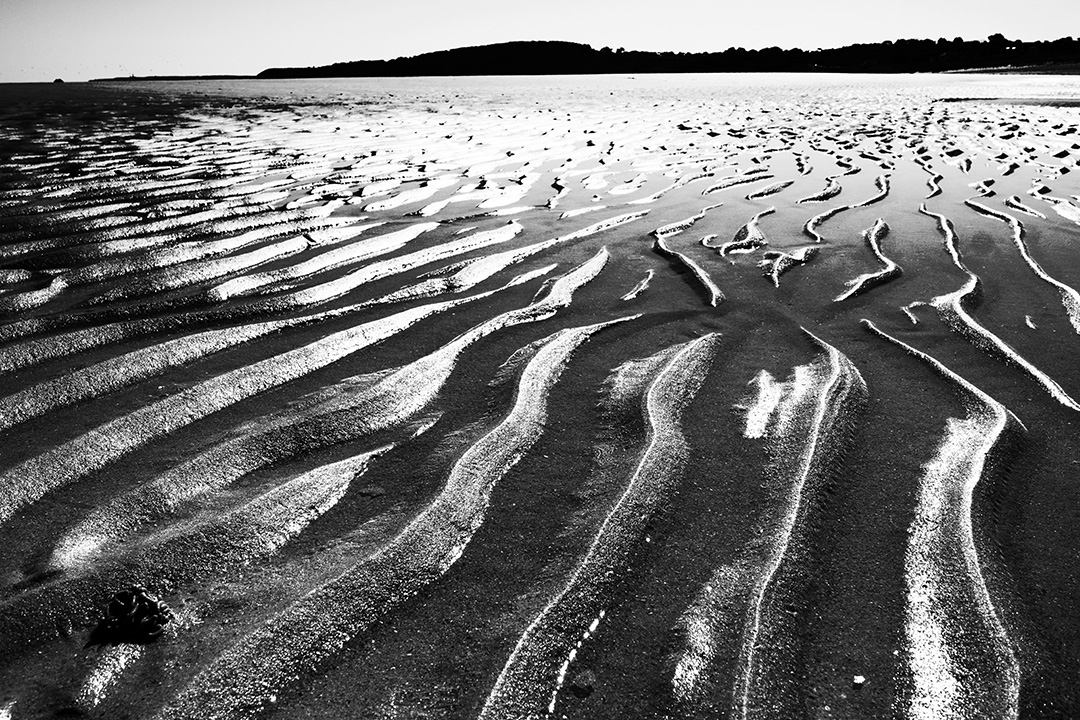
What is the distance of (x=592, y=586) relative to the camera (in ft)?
4.89

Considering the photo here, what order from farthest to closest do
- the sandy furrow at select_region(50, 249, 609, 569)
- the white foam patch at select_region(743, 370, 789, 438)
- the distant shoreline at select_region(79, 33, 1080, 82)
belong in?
the distant shoreline at select_region(79, 33, 1080, 82), the white foam patch at select_region(743, 370, 789, 438), the sandy furrow at select_region(50, 249, 609, 569)

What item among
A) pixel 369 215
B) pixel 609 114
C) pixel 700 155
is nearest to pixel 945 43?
pixel 609 114

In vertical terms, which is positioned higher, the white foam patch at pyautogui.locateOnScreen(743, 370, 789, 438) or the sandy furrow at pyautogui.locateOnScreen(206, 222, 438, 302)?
the sandy furrow at pyautogui.locateOnScreen(206, 222, 438, 302)

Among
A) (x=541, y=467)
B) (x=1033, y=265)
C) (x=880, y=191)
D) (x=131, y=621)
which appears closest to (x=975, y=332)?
(x=1033, y=265)

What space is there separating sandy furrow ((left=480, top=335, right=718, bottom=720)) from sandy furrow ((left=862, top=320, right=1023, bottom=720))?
1.82 ft

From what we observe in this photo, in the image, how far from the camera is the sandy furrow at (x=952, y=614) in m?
1.24

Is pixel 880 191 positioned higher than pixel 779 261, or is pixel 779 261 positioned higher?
pixel 880 191

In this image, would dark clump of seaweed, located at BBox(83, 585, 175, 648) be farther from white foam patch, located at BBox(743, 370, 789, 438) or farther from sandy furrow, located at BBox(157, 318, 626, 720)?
white foam patch, located at BBox(743, 370, 789, 438)

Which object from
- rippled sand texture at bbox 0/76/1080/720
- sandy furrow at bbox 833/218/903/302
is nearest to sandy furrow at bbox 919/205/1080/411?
rippled sand texture at bbox 0/76/1080/720

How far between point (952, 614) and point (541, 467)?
97cm

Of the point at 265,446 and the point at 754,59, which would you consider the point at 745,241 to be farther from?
the point at 754,59

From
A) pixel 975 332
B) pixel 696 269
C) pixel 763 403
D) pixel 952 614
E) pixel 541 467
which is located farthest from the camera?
pixel 696 269

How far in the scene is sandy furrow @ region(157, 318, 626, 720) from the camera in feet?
4.05

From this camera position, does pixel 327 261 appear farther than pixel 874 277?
Yes
